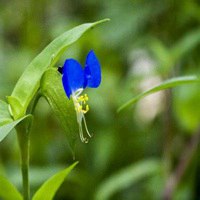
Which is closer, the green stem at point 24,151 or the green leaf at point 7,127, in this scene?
the green leaf at point 7,127

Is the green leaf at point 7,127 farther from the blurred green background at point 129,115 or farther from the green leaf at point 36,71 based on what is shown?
the blurred green background at point 129,115

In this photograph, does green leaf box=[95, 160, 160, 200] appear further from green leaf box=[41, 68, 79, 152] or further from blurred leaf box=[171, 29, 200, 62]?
green leaf box=[41, 68, 79, 152]

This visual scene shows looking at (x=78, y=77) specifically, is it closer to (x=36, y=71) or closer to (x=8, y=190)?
(x=36, y=71)

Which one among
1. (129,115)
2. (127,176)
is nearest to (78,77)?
(127,176)

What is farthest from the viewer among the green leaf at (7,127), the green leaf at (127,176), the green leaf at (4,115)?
the green leaf at (127,176)

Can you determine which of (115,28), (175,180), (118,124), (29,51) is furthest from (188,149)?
(29,51)

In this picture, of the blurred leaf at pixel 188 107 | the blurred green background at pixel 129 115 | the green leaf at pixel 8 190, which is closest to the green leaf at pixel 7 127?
the green leaf at pixel 8 190
